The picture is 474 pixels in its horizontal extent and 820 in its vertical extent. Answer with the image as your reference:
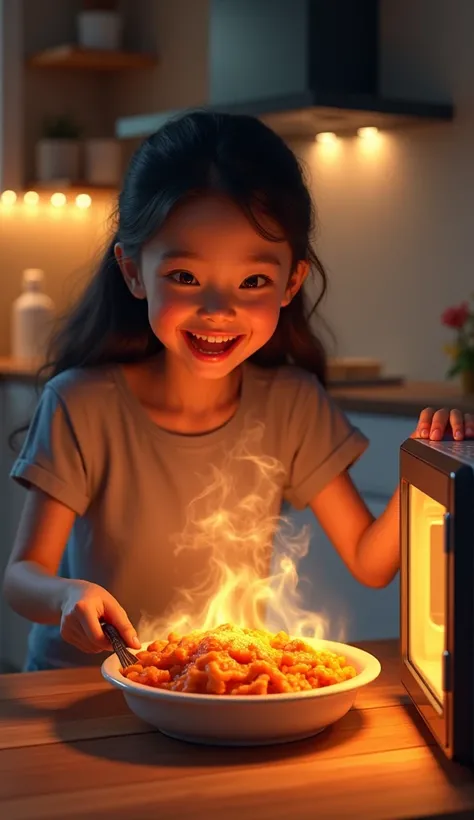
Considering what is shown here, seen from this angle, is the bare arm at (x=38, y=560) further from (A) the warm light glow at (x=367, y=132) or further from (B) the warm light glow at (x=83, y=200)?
(B) the warm light glow at (x=83, y=200)

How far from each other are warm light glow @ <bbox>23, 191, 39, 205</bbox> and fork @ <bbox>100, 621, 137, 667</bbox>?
3352 millimetres

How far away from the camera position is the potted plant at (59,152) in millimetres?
4215

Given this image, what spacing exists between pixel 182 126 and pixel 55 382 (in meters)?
0.38

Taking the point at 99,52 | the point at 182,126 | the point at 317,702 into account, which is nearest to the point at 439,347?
the point at 99,52

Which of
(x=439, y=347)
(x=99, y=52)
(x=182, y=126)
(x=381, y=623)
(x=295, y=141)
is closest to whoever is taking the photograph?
(x=182, y=126)

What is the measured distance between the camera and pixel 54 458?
159cm

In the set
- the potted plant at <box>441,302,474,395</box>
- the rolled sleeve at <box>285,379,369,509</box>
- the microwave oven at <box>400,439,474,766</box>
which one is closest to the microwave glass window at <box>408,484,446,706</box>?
the microwave oven at <box>400,439,474,766</box>

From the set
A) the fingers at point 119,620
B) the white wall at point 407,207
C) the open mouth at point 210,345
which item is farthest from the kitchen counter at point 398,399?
the fingers at point 119,620

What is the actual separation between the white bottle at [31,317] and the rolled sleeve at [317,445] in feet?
8.04

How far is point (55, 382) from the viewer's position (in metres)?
1.67

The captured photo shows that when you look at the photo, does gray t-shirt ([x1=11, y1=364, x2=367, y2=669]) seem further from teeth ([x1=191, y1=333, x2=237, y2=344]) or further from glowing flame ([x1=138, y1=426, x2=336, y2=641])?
teeth ([x1=191, y1=333, x2=237, y2=344])

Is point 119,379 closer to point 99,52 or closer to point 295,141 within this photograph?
point 295,141

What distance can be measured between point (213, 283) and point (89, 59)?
301cm

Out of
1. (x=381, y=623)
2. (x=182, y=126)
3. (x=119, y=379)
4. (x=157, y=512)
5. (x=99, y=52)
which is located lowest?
(x=381, y=623)
